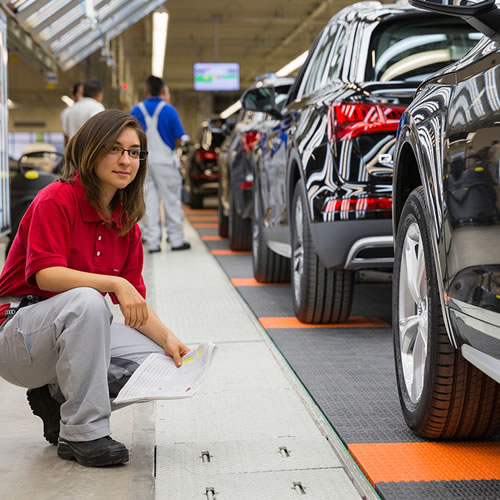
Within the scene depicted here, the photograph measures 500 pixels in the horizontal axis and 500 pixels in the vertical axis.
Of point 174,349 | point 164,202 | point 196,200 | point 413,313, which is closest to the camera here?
point 174,349

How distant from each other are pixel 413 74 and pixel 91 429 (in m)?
2.74

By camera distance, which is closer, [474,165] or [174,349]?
[474,165]

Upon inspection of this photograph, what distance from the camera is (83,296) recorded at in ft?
9.19

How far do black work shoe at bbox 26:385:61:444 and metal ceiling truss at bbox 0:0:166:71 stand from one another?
915 centimetres

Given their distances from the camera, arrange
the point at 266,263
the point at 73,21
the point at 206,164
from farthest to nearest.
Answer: the point at 73,21, the point at 206,164, the point at 266,263

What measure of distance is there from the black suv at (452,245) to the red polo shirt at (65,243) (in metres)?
1.00

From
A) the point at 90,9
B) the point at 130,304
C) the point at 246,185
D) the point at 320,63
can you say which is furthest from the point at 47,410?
the point at 90,9

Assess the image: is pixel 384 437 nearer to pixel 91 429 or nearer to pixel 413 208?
pixel 413 208

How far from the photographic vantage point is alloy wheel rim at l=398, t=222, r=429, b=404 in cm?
304

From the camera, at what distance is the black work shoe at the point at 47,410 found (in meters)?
3.12

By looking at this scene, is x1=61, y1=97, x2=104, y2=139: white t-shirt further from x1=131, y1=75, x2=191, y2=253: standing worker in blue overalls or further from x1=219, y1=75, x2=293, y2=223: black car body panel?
x1=219, y1=75, x2=293, y2=223: black car body panel

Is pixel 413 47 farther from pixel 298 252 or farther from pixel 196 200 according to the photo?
pixel 196 200

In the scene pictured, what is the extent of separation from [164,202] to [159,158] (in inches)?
18.6

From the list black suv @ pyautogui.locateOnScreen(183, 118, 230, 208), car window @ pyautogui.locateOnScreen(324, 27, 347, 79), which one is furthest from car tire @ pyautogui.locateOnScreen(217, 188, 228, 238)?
car window @ pyautogui.locateOnScreen(324, 27, 347, 79)
